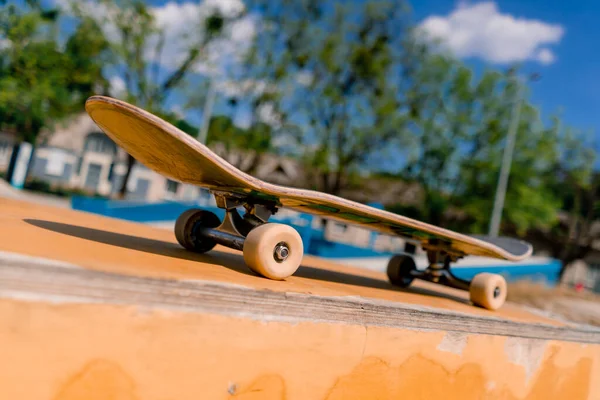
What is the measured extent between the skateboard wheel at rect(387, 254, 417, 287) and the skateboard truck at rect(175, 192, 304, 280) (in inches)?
67.8

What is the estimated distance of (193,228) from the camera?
318cm

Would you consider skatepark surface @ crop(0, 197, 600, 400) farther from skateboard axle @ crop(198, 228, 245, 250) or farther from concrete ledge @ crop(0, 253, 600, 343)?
skateboard axle @ crop(198, 228, 245, 250)

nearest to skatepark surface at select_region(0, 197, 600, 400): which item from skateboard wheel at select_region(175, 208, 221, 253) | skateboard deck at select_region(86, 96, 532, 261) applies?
skateboard deck at select_region(86, 96, 532, 261)

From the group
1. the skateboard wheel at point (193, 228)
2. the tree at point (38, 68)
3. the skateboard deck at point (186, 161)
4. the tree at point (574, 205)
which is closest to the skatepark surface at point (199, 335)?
the skateboard deck at point (186, 161)

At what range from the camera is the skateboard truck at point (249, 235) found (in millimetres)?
2326

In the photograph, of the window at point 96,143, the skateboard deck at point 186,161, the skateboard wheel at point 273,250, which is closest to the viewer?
the skateboard deck at point 186,161

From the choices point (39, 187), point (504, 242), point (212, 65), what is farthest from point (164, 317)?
point (39, 187)

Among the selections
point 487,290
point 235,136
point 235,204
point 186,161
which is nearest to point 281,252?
point 235,204

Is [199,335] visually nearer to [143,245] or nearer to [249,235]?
[249,235]

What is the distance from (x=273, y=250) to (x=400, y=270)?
2134 millimetres

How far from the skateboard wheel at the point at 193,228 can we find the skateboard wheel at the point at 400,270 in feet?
5.70

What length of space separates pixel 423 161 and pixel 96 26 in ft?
72.4

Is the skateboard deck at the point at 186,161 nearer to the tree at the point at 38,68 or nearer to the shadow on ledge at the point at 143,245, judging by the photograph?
the shadow on ledge at the point at 143,245

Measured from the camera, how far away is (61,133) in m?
40.5
